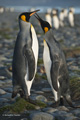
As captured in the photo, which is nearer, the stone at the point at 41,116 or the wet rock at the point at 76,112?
the stone at the point at 41,116

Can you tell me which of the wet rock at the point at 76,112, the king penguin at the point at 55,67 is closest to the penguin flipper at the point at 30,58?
the king penguin at the point at 55,67

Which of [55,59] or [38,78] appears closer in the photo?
[55,59]

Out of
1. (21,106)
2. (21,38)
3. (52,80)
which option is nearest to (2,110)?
(21,106)

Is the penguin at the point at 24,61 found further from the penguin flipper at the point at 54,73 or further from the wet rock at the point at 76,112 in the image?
the wet rock at the point at 76,112

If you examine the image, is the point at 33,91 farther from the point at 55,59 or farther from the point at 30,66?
the point at 55,59

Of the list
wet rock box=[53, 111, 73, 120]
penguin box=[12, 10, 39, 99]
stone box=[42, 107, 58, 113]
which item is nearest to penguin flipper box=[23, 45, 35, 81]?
penguin box=[12, 10, 39, 99]

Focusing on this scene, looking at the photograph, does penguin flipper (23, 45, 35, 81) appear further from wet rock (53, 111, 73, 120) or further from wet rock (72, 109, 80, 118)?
wet rock (72, 109, 80, 118)

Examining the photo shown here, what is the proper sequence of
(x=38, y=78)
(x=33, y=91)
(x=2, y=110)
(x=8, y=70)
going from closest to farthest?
(x=2, y=110), (x=33, y=91), (x=38, y=78), (x=8, y=70)

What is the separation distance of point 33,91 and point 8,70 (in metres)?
1.79

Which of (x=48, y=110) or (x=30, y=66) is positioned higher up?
(x=30, y=66)

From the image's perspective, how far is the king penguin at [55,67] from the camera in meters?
4.09

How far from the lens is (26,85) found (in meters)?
4.35

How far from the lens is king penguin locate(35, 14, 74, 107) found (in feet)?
13.4

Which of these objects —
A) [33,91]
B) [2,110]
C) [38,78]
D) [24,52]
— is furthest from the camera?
[38,78]
